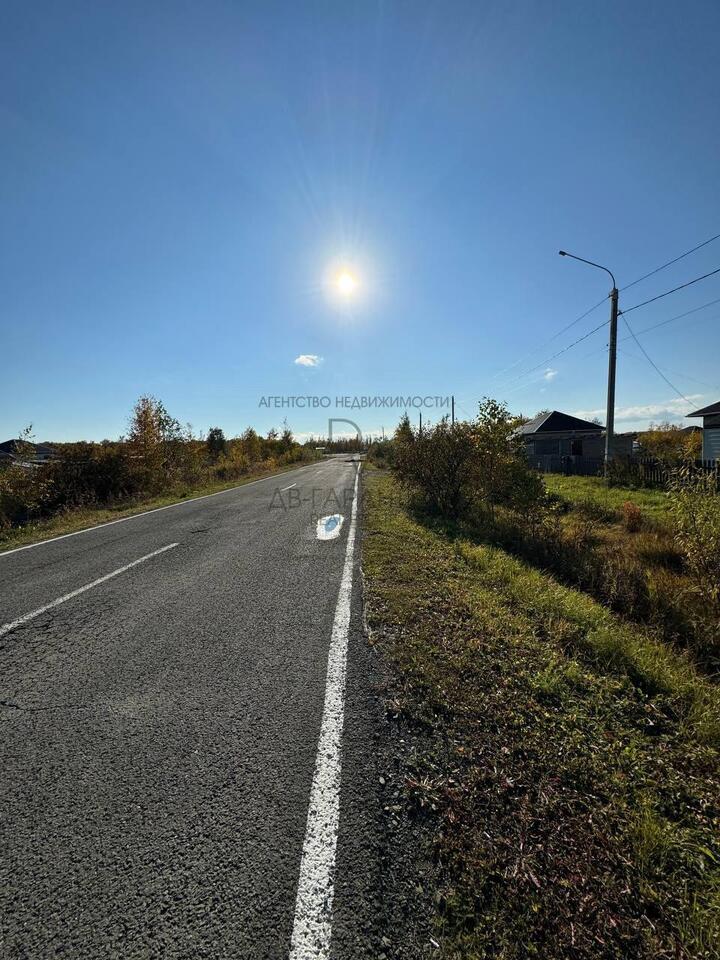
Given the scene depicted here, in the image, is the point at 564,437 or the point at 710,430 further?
the point at 564,437

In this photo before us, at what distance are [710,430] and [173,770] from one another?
95.4 feet

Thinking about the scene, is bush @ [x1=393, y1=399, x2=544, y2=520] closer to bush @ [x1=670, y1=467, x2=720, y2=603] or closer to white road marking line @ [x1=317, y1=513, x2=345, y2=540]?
white road marking line @ [x1=317, y1=513, x2=345, y2=540]

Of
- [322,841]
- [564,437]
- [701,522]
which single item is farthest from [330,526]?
[564,437]

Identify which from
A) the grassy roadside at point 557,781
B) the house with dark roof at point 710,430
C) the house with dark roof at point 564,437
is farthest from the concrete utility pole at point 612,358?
the house with dark roof at point 564,437

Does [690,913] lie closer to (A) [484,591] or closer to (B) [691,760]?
(B) [691,760]

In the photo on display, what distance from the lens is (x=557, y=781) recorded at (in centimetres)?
206

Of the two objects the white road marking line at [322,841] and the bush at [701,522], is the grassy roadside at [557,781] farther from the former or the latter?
the bush at [701,522]

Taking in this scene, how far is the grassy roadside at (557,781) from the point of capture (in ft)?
→ 4.75

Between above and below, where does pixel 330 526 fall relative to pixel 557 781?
above

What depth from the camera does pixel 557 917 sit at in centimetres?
144

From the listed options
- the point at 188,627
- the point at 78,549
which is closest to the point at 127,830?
the point at 188,627

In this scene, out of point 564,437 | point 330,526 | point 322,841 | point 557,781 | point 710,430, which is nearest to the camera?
point 322,841

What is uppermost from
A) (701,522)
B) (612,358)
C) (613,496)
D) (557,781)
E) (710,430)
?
(612,358)

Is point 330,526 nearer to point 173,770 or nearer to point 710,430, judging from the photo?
point 173,770
